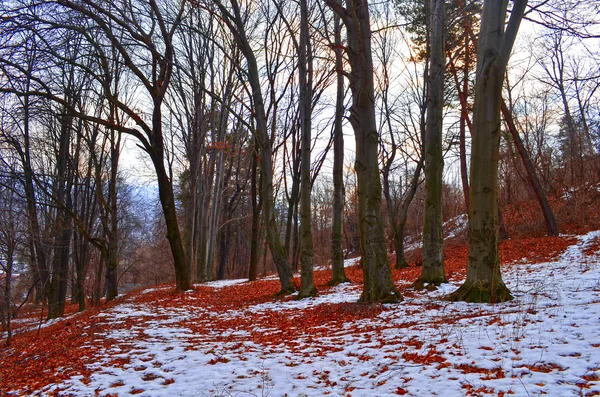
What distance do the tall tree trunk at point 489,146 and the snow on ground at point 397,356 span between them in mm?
572

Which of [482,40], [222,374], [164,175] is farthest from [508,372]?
[164,175]

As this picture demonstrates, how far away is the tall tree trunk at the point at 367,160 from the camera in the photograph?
24.0 ft

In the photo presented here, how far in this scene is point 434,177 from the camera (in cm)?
898

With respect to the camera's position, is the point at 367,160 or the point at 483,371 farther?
the point at 367,160

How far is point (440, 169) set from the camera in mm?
9078

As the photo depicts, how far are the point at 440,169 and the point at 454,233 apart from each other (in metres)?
15.0

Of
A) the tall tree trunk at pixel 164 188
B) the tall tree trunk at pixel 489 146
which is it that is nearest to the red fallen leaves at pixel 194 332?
the tall tree trunk at pixel 489 146

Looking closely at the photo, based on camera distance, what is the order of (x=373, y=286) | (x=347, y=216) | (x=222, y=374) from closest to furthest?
(x=222, y=374) → (x=373, y=286) → (x=347, y=216)

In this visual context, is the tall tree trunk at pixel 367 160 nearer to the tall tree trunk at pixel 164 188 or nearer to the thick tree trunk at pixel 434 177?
the thick tree trunk at pixel 434 177

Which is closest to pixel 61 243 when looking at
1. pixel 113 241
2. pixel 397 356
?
pixel 113 241

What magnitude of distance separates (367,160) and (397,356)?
389cm

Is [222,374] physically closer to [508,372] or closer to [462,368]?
[462,368]

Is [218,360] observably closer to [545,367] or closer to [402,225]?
[545,367]

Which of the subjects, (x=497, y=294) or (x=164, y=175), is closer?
(x=497, y=294)
